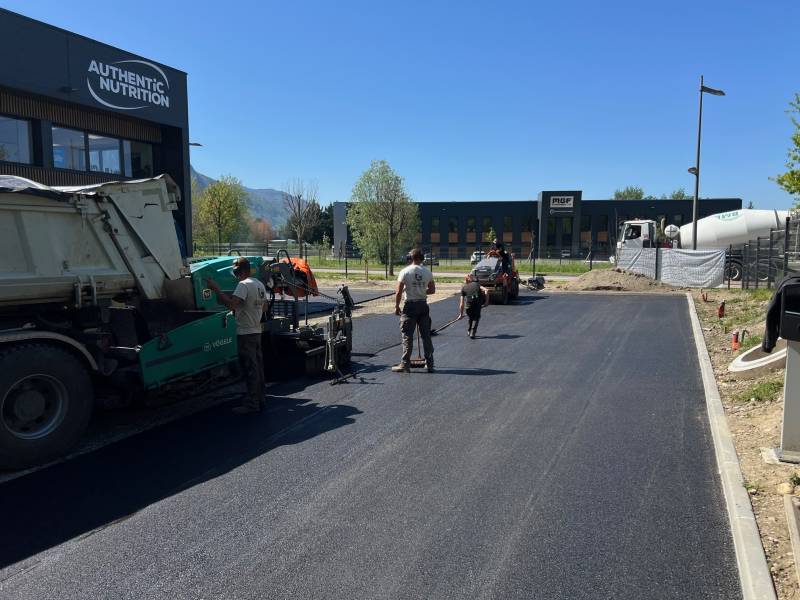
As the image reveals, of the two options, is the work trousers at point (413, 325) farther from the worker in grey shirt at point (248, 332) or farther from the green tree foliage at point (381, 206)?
the green tree foliage at point (381, 206)

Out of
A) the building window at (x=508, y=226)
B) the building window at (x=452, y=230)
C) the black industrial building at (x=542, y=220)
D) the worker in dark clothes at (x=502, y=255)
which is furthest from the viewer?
the building window at (x=452, y=230)

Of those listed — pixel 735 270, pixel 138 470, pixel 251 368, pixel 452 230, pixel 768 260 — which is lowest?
pixel 138 470

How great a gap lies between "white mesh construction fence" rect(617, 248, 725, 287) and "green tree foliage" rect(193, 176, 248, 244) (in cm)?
2880

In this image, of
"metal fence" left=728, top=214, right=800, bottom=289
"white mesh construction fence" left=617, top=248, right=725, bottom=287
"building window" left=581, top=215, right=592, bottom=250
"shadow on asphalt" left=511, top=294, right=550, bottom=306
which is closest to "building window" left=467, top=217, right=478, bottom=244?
"building window" left=581, top=215, right=592, bottom=250

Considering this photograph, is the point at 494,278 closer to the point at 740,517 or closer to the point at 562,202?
the point at 740,517

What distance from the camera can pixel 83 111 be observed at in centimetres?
1733

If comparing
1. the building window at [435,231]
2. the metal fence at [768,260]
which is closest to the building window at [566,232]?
the building window at [435,231]

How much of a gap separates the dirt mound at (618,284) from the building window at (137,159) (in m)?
17.3

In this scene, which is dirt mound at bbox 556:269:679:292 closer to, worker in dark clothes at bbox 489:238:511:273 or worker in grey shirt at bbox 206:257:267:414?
worker in dark clothes at bbox 489:238:511:273

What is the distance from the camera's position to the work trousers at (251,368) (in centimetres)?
736

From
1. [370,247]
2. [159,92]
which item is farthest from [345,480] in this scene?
[370,247]

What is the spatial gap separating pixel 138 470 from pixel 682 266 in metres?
27.0

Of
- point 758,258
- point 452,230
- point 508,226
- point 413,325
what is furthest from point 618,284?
point 452,230

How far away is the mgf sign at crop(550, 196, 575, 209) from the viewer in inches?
2473
